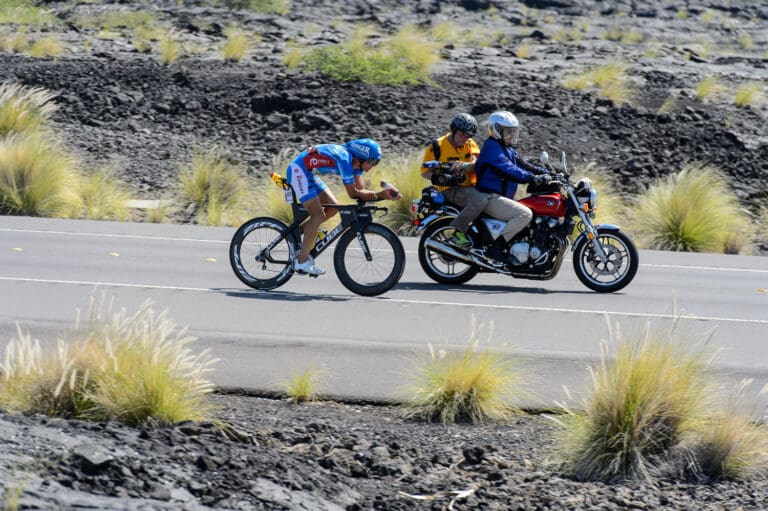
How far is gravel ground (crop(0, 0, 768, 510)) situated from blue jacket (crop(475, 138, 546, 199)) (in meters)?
5.16

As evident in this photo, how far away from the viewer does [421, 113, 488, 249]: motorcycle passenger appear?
12961 millimetres

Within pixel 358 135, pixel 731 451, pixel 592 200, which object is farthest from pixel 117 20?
pixel 731 451

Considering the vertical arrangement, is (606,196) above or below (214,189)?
above

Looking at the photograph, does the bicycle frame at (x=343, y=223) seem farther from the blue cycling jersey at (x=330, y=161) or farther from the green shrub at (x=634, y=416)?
the green shrub at (x=634, y=416)

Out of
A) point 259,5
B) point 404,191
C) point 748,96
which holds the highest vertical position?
point 259,5

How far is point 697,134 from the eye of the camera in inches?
1083

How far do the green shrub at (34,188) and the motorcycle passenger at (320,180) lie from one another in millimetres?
8810

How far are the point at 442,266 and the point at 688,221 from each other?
6.58 metres

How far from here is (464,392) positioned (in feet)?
26.0

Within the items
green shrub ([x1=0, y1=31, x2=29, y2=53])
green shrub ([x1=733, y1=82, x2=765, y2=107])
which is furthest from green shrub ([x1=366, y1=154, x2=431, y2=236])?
green shrub ([x1=0, y1=31, x2=29, y2=53])

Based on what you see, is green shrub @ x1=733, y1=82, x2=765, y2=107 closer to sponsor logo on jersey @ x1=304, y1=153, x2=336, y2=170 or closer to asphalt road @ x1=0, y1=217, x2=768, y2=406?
asphalt road @ x1=0, y1=217, x2=768, y2=406

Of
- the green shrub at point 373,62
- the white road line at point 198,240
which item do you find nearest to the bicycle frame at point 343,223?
the white road line at point 198,240

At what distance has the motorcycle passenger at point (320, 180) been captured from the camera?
38.3 ft

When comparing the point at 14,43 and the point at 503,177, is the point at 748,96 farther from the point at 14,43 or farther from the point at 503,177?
the point at 14,43
